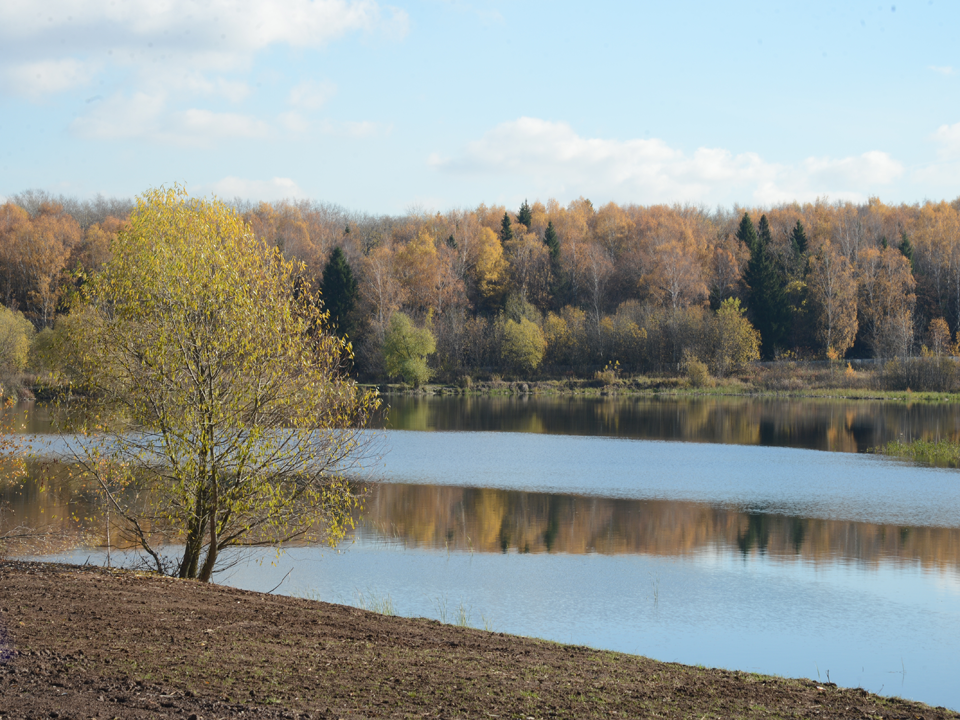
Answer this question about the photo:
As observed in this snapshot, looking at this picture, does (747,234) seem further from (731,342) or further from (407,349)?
(407,349)

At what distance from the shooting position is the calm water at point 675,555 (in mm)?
12211

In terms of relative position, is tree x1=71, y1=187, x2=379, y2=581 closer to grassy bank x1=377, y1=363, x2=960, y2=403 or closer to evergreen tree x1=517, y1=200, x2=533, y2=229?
grassy bank x1=377, y1=363, x2=960, y2=403

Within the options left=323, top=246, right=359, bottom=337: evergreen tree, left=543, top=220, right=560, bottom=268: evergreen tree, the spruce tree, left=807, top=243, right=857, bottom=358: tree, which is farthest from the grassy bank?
left=543, top=220, right=560, bottom=268: evergreen tree

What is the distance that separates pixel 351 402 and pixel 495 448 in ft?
70.5

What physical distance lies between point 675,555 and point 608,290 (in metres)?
67.6

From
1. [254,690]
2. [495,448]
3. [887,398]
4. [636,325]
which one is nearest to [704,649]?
[254,690]

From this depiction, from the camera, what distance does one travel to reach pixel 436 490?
24609 millimetres

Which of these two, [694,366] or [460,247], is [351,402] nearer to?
[694,366]

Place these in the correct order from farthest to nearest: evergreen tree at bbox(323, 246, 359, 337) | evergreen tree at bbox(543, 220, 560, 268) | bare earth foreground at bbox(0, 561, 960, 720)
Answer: evergreen tree at bbox(543, 220, 560, 268) < evergreen tree at bbox(323, 246, 359, 337) < bare earth foreground at bbox(0, 561, 960, 720)

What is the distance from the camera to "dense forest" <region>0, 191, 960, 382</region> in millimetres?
71688

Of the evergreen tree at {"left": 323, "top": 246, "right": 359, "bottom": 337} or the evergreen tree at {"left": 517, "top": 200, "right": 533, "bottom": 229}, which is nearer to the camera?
the evergreen tree at {"left": 323, "top": 246, "right": 359, "bottom": 337}

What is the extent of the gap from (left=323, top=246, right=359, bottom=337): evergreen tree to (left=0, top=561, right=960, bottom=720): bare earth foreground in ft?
210

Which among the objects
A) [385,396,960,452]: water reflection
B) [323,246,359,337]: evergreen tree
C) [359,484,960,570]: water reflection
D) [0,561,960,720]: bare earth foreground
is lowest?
[359,484,960,570]: water reflection

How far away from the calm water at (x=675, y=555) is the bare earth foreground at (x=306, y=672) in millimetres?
2949
